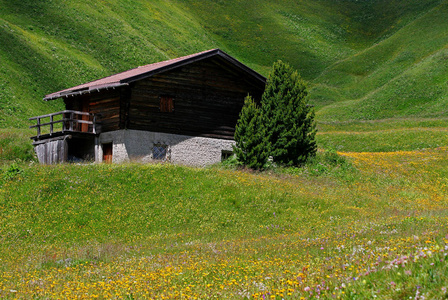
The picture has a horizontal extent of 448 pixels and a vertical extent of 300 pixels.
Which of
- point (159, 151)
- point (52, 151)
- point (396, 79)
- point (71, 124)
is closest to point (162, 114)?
point (159, 151)

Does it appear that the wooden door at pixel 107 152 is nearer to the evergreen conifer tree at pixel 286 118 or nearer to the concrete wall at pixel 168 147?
the concrete wall at pixel 168 147

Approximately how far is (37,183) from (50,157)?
1038cm

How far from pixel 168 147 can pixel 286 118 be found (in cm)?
806

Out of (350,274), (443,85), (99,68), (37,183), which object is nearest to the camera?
Result: (350,274)

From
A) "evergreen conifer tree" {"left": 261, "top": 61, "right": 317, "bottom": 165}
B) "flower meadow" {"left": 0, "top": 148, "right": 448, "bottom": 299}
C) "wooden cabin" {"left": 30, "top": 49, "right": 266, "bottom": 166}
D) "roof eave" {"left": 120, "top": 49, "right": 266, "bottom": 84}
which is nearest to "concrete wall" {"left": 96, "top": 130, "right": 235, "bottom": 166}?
"wooden cabin" {"left": 30, "top": 49, "right": 266, "bottom": 166}

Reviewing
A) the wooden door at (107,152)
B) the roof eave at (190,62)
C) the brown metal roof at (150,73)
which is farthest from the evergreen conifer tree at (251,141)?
the wooden door at (107,152)

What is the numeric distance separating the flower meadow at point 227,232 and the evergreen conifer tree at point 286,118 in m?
1.61

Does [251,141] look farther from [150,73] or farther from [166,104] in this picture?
[150,73]

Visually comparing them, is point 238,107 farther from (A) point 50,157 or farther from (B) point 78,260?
(B) point 78,260

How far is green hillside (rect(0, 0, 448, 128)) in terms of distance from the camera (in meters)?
58.8

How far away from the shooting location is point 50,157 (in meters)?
→ 32.0

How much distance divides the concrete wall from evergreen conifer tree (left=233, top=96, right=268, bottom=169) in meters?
3.80

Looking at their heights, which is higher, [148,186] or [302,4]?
[302,4]

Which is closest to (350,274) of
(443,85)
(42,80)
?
(42,80)
